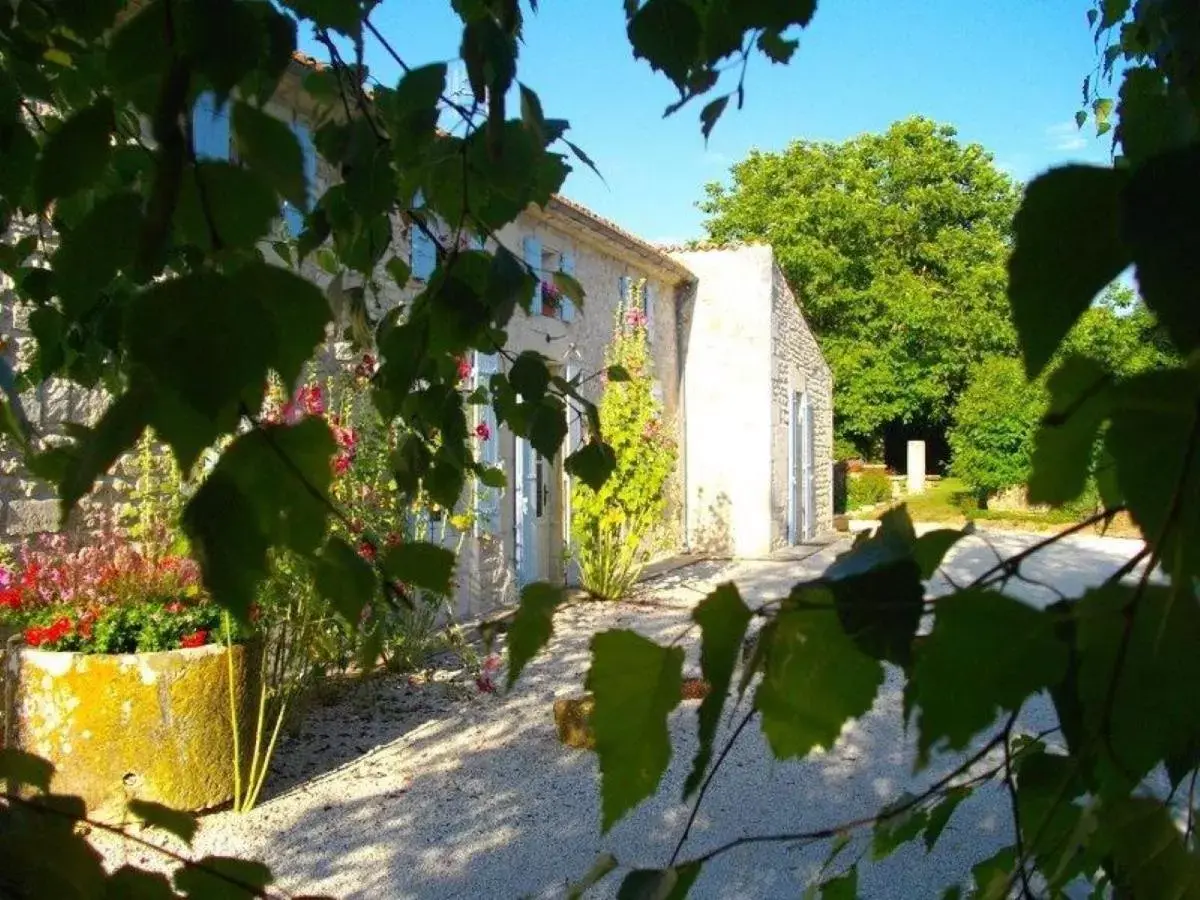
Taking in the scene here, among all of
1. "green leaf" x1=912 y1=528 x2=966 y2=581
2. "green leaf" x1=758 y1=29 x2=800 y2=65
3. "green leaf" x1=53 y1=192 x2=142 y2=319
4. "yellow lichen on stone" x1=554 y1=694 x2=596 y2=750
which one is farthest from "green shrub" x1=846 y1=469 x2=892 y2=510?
"green leaf" x1=53 y1=192 x2=142 y2=319

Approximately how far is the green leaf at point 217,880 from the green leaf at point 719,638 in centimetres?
36

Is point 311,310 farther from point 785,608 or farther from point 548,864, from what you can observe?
point 548,864

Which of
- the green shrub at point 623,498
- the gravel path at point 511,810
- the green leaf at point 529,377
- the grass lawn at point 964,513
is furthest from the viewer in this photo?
the grass lawn at point 964,513

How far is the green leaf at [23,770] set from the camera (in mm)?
718

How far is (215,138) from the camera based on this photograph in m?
4.99

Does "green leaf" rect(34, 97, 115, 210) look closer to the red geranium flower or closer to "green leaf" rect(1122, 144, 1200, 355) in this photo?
"green leaf" rect(1122, 144, 1200, 355)

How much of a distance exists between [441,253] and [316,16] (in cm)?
58

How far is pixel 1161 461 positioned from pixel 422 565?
1.96 ft

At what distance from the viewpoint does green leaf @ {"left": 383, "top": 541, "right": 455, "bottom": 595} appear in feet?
2.86

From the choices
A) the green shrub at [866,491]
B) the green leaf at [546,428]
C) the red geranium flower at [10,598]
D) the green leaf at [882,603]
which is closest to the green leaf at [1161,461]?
the green leaf at [882,603]

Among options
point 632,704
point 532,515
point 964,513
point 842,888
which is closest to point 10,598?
point 842,888

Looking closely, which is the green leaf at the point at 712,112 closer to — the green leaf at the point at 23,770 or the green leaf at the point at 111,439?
the green leaf at the point at 111,439

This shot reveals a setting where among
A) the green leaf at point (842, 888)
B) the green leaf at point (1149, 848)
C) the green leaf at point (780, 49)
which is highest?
the green leaf at point (780, 49)

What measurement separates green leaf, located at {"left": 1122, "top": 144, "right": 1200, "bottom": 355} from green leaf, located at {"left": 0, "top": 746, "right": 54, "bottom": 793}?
2.34 ft
